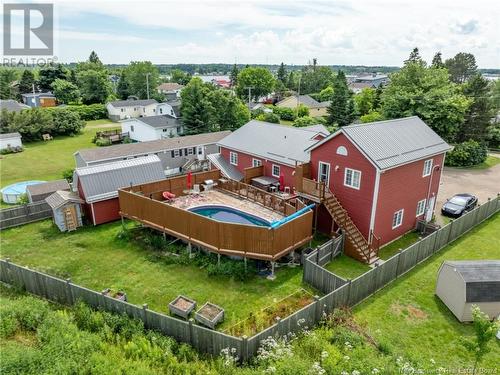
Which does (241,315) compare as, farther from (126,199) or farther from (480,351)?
(126,199)

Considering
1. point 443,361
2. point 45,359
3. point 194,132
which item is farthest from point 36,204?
point 194,132

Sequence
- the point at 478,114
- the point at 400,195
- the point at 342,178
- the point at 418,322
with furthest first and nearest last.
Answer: the point at 478,114 → the point at 400,195 → the point at 342,178 → the point at 418,322

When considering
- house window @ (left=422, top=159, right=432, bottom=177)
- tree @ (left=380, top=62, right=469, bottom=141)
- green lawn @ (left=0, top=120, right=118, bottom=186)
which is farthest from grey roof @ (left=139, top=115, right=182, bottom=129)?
house window @ (left=422, top=159, right=432, bottom=177)

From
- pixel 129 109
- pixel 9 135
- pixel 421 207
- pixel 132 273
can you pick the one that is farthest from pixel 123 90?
pixel 421 207

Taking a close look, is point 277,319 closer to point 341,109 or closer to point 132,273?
point 132,273

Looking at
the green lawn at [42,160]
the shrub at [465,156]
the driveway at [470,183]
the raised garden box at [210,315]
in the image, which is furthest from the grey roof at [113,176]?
the shrub at [465,156]
